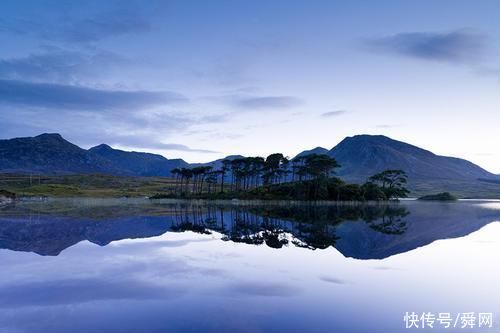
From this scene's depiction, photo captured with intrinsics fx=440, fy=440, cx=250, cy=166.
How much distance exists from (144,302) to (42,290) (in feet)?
15.2

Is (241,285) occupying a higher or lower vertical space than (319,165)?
lower

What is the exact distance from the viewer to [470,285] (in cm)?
1816

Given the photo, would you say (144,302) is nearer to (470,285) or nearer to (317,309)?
(317,309)

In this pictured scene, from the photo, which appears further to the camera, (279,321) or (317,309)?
(317,309)

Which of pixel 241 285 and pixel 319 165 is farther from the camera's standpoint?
pixel 319 165

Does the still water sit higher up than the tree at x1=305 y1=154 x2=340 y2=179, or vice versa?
the tree at x1=305 y1=154 x2=340 y2=179

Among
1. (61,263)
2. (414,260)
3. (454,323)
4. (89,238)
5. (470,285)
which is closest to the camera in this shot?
(454,323)

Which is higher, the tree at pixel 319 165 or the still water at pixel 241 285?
the tree at pixel 319 165

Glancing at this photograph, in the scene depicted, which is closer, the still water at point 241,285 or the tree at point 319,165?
the still water at point 241,285

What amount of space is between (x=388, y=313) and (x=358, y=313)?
95 cm

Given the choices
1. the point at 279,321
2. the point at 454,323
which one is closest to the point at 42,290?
the point at 279,321

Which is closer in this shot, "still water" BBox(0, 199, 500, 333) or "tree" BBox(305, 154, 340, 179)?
"still water" BBox(0, 199, 500, 333)

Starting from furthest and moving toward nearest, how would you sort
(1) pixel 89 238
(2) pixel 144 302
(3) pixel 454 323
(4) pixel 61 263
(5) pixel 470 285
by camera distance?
(1) pixel 89 238 < (4) pixel 61 263 < (5) pixel 470 285 < (2) pixel 144 302 < (3) pixel 454 323

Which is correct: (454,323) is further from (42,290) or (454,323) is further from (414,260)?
(42,290)
